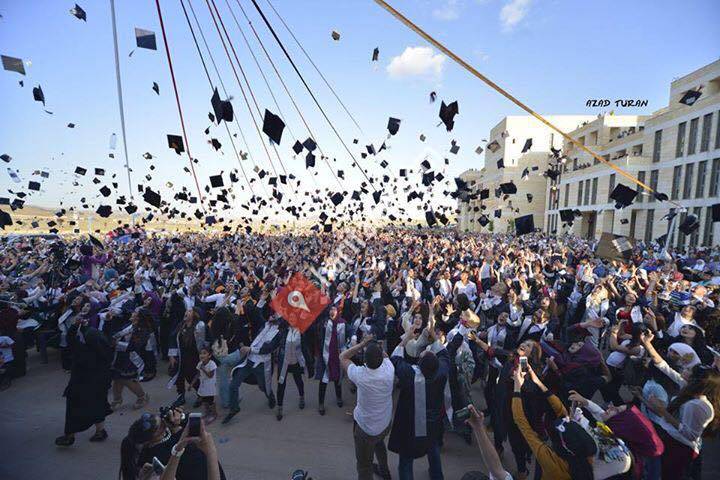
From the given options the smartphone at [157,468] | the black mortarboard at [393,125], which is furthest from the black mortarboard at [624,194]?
the smartphone at [157,468]

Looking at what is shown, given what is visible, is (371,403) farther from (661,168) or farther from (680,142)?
(661,168)

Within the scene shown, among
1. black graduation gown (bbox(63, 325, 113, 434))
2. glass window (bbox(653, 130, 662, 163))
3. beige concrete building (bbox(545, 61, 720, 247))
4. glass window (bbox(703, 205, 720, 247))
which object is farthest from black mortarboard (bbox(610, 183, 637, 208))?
glass window (bbox(653, 130, 662, 163))

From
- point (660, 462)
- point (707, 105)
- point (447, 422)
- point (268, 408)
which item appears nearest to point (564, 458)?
point (660, 462)

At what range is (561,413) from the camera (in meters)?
3.05

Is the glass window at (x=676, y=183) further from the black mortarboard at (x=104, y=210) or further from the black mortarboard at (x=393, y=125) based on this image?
the black mortarboard at (x=104, y=210)

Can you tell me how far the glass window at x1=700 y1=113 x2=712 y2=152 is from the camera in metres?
25.8

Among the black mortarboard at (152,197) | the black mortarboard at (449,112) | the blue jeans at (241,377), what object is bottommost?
the blue jeans at (241,377)

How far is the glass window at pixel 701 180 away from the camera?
26141 mm

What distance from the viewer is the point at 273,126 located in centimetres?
648

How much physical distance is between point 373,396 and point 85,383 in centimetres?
394

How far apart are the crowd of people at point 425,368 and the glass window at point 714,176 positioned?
22.2 m

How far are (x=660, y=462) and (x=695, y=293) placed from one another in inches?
201

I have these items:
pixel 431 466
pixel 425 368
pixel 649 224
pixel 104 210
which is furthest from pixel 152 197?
pixel 649 224

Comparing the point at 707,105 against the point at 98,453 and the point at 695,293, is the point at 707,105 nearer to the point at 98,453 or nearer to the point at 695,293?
the point at 695,293
